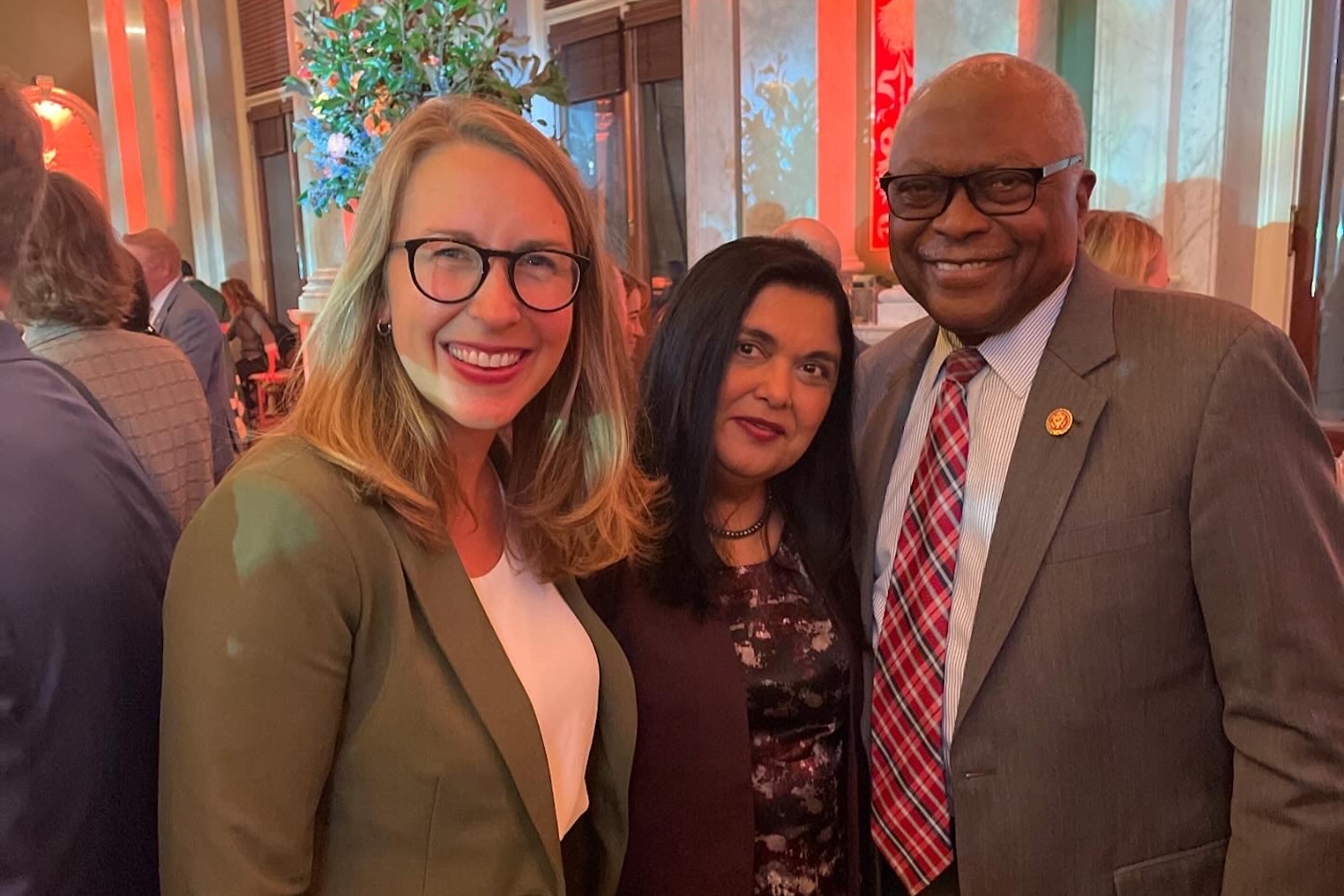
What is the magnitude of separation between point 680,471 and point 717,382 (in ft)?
0.53

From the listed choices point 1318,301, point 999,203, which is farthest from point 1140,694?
point 1318,301

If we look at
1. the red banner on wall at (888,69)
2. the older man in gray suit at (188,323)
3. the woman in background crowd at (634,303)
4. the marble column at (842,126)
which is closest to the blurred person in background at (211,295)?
the older man in gray suit at (188,323)

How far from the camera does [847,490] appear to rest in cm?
169

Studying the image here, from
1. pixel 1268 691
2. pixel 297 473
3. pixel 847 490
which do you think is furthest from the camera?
pixel 847 490

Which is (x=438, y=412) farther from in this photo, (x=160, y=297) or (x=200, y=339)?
(x=160, y=297)

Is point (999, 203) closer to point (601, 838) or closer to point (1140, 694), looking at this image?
point (1140, 694)

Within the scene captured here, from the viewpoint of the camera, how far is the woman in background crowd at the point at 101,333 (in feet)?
7.83

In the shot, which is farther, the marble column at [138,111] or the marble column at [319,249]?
the marble column at [138,111]

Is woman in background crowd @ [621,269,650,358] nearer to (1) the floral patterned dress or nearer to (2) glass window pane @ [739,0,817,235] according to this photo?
(2) glass window pane @ [739,0,817,235]

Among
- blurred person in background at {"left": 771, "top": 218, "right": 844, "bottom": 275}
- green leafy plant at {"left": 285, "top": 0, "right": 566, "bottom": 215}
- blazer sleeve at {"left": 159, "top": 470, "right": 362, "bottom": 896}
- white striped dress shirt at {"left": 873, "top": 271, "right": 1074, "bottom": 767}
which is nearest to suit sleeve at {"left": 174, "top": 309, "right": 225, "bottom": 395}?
green leafy plant at {"left": 285, "top": 0, "right": 566, "bottom": 215}

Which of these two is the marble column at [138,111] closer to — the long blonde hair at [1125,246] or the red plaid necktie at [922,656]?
the long blonde hair at [1125,246]

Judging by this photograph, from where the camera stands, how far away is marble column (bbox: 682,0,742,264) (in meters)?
5.31

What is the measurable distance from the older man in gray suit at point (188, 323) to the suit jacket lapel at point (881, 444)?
228cm

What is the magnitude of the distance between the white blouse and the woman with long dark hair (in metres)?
0.18
